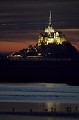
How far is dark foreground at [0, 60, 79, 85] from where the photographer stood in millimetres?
83562

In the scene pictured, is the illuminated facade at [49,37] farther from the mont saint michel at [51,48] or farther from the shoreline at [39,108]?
the shoreline at [39,108]

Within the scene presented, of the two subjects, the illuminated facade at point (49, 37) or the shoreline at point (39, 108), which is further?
the illuminated facade at point (49, 37)

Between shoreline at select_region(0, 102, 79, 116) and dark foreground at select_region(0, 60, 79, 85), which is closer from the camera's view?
shoreline at select_region(0, 102, 79, 116)

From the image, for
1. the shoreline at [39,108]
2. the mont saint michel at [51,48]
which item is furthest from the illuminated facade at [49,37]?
the shoreline at [39,108]

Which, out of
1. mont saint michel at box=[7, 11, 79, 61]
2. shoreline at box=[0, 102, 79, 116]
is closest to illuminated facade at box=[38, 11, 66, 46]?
mont saint michel at box=[7, 11, 79, 61]

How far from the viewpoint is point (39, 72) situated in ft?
290

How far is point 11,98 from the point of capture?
48.2 meters

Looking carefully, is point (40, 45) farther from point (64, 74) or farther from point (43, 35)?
point (64, 74)

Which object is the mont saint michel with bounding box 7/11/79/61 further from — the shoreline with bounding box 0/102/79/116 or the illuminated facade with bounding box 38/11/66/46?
the shoreline with bounding box 0/102/79/116

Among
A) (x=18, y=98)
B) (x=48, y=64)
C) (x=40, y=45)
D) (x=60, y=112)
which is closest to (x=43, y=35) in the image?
(x=40, y=45)

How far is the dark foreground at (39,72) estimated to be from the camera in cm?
8356

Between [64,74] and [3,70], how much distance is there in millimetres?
5762

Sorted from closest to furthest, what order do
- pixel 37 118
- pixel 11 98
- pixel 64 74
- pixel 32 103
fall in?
pixel 37 118 < pixel 32 103 < pixel 11 98 < pixel 64 74

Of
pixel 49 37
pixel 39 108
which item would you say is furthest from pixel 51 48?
pixel 39 108
